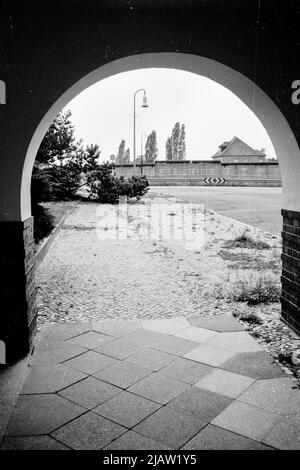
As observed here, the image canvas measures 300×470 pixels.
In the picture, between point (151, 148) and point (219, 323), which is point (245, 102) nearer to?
point (219, 323)

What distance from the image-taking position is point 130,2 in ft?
11.9

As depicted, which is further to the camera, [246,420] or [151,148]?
[151,148]

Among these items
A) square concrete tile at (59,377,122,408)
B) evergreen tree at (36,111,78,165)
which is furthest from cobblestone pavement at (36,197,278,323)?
evergreen tree at (36,111,78,165)

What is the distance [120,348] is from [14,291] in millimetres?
1237

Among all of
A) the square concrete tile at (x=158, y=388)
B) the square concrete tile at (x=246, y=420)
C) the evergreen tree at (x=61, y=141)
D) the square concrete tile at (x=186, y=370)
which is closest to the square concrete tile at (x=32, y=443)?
the square concrete tile at (x=158, y=388)

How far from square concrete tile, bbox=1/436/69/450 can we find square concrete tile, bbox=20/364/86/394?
620 mm

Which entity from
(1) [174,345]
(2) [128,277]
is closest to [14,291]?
(1) [174,345]

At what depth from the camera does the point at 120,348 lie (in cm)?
408

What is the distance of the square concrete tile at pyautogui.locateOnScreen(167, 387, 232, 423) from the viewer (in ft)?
9.43

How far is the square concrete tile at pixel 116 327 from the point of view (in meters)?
4.50

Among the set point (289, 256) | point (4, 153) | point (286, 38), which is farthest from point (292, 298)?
point (4, 153)

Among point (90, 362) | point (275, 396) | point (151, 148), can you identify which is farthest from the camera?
point (151, 148)

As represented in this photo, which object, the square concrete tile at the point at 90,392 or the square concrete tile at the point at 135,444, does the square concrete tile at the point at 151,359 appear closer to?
the square concrete tile at the point at 90,392

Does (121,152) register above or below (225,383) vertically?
above
